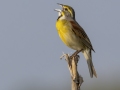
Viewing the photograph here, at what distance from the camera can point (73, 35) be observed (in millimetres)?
7992

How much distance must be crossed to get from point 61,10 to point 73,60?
2.01 m

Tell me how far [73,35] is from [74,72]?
214 cm

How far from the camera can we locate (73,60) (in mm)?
6328

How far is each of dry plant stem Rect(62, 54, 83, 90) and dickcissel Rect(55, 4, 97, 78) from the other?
4.24ft

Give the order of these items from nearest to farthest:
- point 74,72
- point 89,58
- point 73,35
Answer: point 74,72 → point 89,58 → point 73,35

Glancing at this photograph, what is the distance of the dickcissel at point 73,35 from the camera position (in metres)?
7.88

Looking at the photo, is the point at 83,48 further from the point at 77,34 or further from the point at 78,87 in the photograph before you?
the point at 78,87

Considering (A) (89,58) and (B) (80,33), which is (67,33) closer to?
(B) (80,33)

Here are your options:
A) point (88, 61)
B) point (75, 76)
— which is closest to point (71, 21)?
point (88, 61)

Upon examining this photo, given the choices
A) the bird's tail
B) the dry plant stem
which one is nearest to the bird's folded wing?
the bird's tail

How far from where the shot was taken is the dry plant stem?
568 centimetres

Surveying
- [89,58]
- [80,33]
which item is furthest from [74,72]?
[80,33]

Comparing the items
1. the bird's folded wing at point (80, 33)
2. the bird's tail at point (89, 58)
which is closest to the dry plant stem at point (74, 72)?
the bird's tail at point (89, 58)

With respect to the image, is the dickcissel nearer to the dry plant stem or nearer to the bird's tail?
the bird's tail
